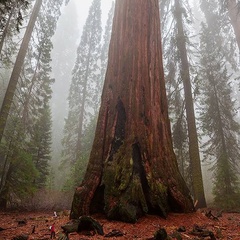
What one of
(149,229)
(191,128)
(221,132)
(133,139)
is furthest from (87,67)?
(149,229)

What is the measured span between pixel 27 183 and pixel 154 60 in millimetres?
7170

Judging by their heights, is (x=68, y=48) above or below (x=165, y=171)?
above

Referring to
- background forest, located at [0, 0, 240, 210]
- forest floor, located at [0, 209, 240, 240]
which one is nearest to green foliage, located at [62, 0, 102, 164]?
background forest, located at [0, 0, 240, 210]

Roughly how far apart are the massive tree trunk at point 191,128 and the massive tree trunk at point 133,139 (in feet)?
16.6

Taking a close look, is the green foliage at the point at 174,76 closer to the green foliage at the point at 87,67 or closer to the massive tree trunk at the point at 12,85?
the massive tree trunk at the point at 12,85

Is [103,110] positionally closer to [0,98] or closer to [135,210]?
[135,210]

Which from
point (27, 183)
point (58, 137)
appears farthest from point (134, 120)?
point (58, 137)

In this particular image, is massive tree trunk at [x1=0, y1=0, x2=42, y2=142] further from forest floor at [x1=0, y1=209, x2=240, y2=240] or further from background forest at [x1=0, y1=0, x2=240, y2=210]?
forest floor at [x1=0, y1=209, x2=240, y2=240]

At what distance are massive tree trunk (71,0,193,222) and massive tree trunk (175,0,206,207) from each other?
16.6 feet

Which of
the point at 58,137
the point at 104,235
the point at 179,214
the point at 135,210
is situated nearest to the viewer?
the point at 104,235

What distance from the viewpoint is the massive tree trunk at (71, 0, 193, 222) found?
4570 mm

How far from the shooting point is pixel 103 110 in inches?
220

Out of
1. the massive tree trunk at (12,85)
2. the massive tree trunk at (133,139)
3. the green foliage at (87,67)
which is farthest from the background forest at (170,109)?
the green foliage at (87,67)

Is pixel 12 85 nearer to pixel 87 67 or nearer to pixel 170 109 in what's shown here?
pixel 170 109
